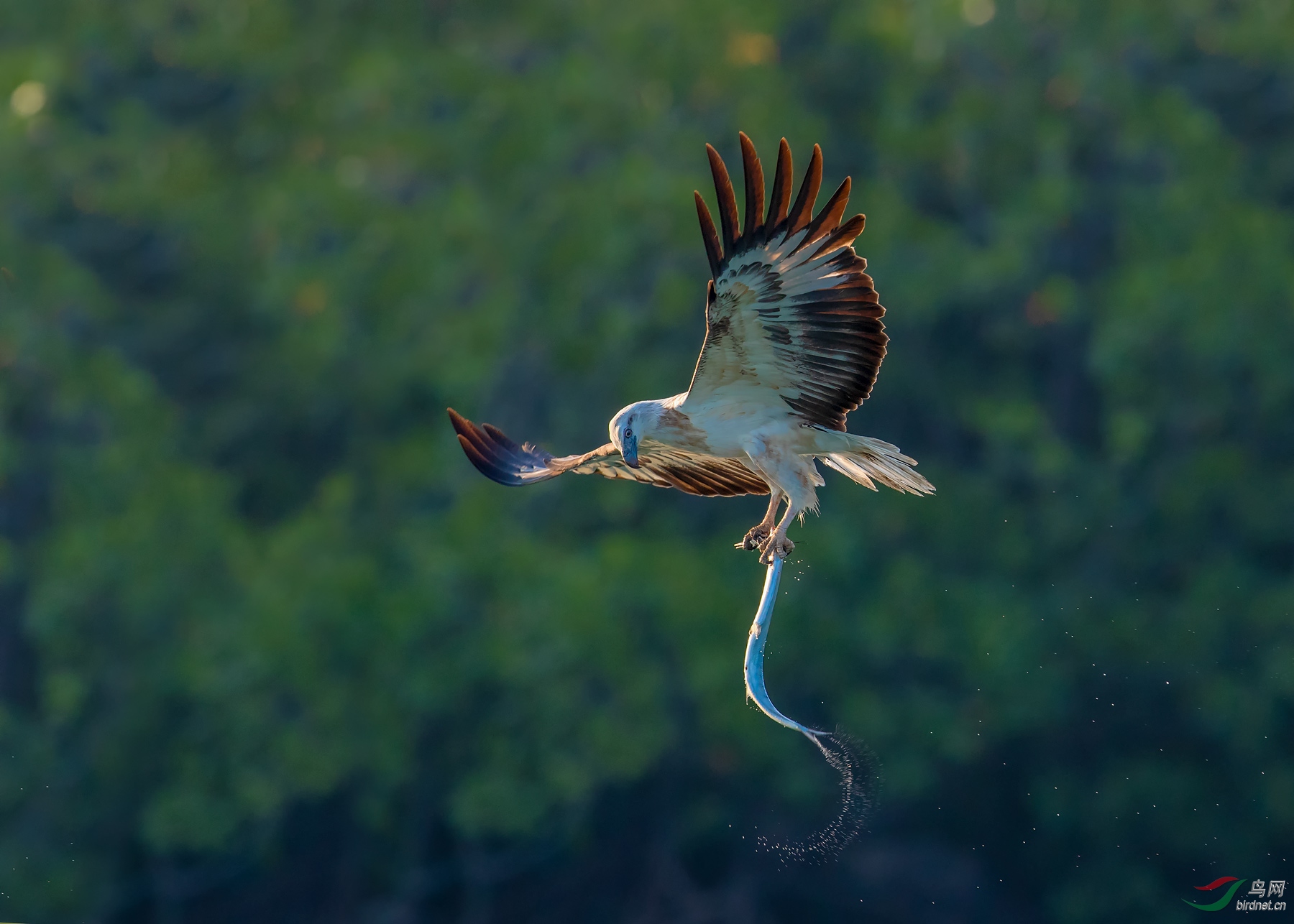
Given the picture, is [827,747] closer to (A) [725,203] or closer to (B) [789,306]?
(B) [789,306]

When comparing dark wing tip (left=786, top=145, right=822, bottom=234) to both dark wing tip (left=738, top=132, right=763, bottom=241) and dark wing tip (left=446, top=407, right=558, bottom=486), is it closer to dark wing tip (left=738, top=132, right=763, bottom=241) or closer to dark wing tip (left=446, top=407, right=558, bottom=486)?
dark wing tip (left=738, top=132, right=763, bottom=241)

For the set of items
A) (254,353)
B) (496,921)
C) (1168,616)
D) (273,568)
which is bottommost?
(496,921)

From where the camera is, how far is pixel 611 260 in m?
17.2

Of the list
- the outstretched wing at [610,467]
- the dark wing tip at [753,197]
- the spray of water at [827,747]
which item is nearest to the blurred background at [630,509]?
the outstretched wing at [610,467]

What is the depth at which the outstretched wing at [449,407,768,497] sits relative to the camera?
7.63 m

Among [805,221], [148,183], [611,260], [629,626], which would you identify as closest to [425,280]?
[611,260]

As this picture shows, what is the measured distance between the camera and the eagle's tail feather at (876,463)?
7.17 meters

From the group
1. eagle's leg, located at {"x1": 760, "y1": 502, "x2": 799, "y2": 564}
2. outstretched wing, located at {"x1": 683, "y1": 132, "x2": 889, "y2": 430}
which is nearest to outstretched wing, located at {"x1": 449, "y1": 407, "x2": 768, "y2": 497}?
outstretched wing, located at {"x1": 683, "y1": 132, "x2": 889, "y2": 430}

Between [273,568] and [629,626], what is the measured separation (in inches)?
156

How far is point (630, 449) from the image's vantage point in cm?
693

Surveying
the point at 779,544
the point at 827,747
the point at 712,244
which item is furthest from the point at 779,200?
the point at 827,747

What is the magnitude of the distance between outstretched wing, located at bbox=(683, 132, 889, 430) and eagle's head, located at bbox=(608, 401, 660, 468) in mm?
216

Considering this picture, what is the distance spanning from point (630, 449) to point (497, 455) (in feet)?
4.19

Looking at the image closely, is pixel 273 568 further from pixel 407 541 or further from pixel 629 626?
pixel 629 626
